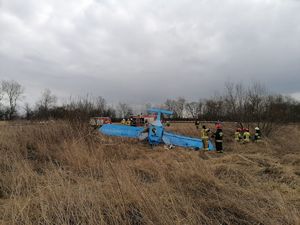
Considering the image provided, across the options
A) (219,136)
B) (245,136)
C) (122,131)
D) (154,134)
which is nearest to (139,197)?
(154,134)

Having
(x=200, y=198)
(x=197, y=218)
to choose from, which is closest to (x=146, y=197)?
(x=197, y=218)

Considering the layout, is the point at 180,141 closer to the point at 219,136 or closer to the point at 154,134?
the point at 154,134

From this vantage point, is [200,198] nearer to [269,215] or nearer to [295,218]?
[269,215]

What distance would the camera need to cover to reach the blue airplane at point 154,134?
1419cm

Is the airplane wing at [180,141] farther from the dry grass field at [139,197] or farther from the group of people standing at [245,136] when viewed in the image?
the dry grass field at [139,197]

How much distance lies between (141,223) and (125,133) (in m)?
11.1

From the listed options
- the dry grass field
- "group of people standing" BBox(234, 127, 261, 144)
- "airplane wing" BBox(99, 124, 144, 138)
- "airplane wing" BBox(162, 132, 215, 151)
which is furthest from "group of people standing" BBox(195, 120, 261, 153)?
the dry grass field

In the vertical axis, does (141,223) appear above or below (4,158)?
below

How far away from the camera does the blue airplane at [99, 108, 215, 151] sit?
1419cm

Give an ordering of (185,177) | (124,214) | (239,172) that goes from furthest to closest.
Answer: (239,172) < (185,177) < (124,214)

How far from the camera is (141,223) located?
353cm

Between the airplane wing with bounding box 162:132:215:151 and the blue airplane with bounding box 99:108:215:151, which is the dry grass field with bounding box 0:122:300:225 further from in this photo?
the airplane wing with bounding box 162:132:215:151

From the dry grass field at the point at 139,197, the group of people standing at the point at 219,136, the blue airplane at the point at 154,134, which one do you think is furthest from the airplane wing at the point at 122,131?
the dry grass field at the point at 139,197

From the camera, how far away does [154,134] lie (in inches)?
559
